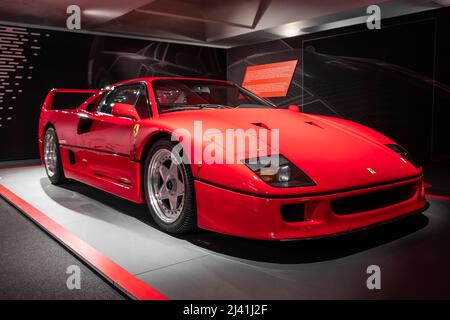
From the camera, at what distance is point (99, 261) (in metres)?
2.04

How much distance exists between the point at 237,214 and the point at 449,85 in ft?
18.0

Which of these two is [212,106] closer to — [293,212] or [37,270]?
[293,212]

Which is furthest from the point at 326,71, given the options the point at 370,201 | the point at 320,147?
the point at 370,201

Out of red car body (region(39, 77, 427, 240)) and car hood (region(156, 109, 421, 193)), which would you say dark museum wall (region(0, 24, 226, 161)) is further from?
car hood (region(156, 109, 421, 193))

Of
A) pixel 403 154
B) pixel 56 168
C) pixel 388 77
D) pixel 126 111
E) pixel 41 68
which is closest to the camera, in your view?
pixel 403 154

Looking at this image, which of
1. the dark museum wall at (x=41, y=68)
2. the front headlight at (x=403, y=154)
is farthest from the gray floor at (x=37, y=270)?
the dark museum wall at (x=41, y=68)

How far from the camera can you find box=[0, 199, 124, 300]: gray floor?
173 cm

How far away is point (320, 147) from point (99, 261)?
142 centimetres

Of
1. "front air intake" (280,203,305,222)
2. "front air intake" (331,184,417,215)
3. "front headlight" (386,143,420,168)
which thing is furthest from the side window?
"front headlight" (386,143,420,168)

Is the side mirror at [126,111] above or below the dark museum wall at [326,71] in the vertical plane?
below

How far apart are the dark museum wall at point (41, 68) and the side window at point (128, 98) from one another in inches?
186

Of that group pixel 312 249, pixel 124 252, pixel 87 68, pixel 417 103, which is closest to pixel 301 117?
pixel 312 249

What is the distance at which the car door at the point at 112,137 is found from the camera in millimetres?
2809

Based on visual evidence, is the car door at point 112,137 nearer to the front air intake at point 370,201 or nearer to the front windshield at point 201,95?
the front windshield at point 201,95
